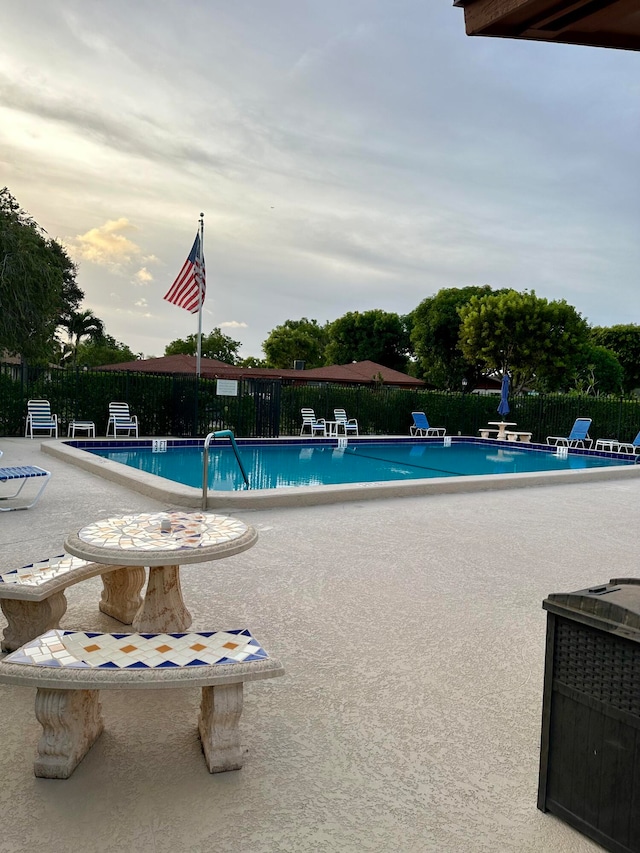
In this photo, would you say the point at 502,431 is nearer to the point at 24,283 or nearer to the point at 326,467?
the point at 326,467

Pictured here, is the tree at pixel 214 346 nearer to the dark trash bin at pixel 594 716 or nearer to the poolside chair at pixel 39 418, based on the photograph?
the poolside chair at pixel 39 418

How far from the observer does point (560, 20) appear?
200 cm

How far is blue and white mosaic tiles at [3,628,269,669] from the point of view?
2.08m

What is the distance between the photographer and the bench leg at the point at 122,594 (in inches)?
136

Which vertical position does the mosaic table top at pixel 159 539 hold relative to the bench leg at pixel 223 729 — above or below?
above

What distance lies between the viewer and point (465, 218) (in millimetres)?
20938

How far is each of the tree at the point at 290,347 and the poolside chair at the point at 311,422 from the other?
96.1 feet

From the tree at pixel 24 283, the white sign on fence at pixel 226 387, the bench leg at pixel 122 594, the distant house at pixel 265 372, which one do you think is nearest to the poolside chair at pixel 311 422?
the white sign on fence at pixel 226 387

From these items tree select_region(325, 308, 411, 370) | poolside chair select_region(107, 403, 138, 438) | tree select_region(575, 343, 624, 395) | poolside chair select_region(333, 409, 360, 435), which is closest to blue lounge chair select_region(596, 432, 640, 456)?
poolside chair select_region(333, 409, 360, 435)

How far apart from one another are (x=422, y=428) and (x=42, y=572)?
16846 mm

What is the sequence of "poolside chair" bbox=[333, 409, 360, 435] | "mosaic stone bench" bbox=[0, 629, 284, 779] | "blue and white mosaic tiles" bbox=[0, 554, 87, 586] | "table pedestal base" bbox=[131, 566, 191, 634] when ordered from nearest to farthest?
"mosaic stone bench" bbox=[0, 629, 284, 779]
"blue and white mosaic tiles" bbox=[0, 554, 87, 586]
"table pedestal base" bbox=[131, 566, 191, 634]
"poolside chair" bbox=[333, 409, 360, 435]

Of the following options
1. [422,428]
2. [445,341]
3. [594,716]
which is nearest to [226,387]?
[422,428]

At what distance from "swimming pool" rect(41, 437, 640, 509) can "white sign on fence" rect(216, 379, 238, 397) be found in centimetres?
121

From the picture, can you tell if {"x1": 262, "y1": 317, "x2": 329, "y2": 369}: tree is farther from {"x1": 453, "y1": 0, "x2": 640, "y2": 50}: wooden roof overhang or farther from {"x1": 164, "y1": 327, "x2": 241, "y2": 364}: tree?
{"x1": 453, "y1": 0, "x2": 640, "y2": 50}: wooden roof overhang
